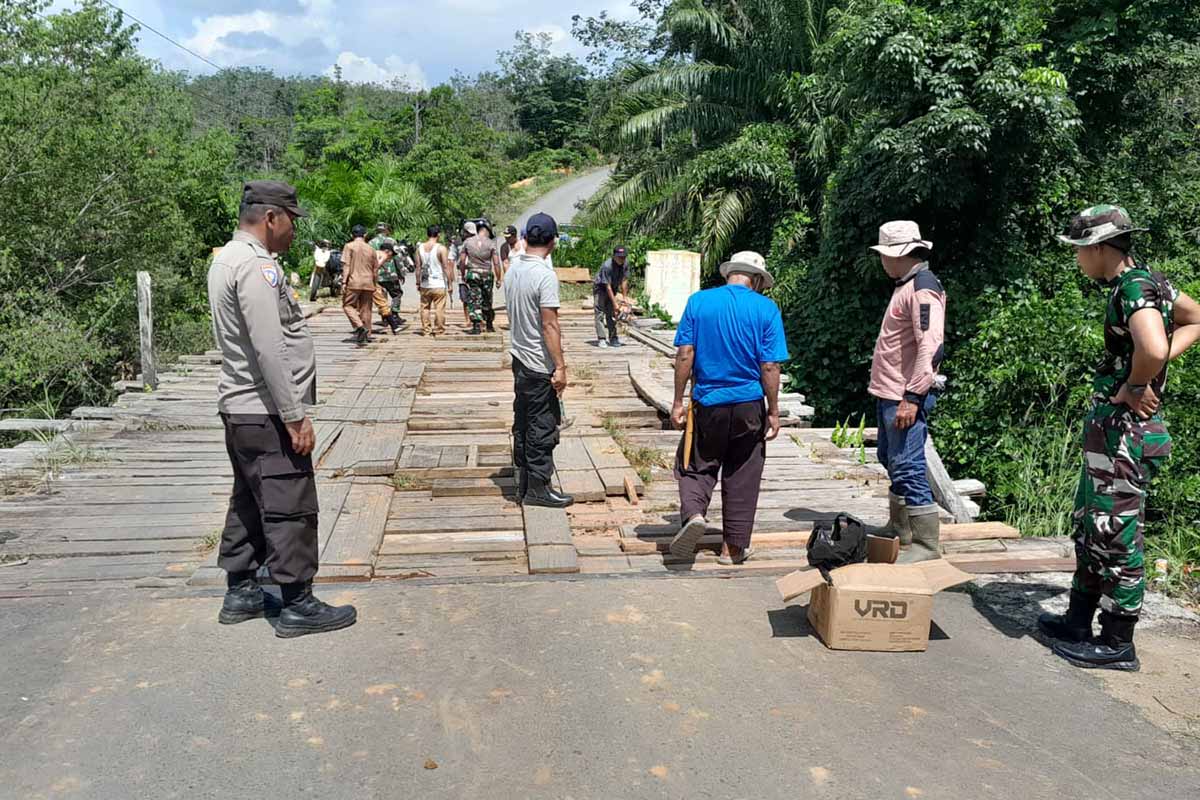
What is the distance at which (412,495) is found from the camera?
6.58m

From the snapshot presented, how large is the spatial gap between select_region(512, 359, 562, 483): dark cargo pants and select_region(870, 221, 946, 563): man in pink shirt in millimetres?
2034

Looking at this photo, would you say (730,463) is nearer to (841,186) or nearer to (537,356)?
(537,356)

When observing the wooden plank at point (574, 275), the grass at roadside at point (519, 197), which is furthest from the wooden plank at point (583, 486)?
the grass at roadside at point (519, 197)

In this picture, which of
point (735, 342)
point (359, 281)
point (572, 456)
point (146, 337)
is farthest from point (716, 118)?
point (735, 342)

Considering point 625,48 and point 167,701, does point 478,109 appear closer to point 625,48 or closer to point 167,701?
point 625,48

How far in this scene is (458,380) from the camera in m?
11.0

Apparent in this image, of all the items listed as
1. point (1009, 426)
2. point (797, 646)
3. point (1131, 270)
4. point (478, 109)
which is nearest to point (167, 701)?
point (797, 646)

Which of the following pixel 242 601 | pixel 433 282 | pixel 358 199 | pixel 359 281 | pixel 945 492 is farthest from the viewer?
pixel 358 199

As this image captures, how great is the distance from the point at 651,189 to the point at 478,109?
47.6 meters

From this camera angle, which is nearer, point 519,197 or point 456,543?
point 456,543

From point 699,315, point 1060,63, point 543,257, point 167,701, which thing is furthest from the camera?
point 1060,63

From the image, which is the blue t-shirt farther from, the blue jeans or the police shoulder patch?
the police shoulder patch

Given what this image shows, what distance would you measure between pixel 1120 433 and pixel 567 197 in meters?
47.5

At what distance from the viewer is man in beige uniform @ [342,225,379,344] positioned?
13.2 m
